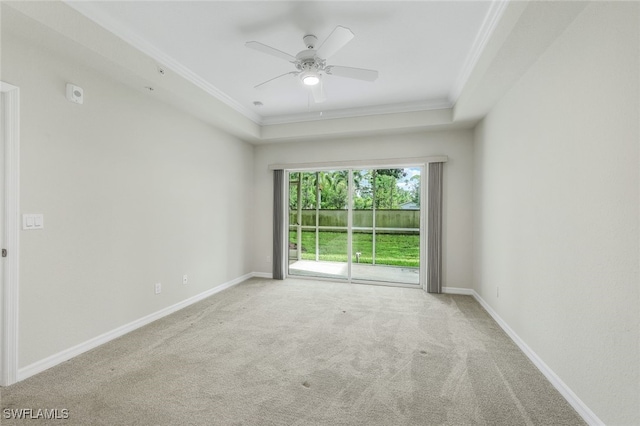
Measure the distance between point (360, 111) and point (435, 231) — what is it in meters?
2.16

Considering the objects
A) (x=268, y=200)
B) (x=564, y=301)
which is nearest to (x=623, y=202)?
(x=564, y=301)

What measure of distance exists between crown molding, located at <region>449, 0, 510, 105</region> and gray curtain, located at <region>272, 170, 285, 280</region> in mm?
3046

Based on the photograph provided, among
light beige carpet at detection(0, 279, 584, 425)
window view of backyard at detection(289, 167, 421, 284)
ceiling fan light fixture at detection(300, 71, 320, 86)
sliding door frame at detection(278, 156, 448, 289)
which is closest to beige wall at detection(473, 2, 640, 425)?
light beige carpet at detection(0, 279, 584, 425)

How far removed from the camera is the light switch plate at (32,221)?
6.75 ft

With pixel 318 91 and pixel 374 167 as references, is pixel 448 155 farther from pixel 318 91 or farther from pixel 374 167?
pixel 318 91

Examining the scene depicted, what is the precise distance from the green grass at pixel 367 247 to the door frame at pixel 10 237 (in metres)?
3.67

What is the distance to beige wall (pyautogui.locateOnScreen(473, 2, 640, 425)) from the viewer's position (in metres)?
1.43

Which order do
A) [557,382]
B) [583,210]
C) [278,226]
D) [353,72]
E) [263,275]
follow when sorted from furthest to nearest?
[263,275], [278,226], [353,72], [557,382], [583,210]

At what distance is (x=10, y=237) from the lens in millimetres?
1978

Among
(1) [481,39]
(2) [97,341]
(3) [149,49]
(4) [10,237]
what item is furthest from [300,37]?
(2) [97,341]

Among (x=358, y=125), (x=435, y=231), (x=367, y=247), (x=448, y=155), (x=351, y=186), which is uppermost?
(x=358, y=125)

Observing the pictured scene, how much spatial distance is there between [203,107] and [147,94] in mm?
595

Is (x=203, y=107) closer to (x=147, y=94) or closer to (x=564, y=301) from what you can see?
(x=147, y=94)

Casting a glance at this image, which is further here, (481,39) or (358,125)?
(358,125)
